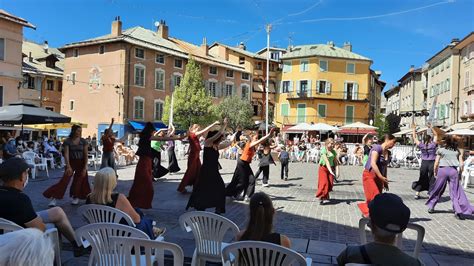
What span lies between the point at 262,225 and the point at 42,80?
45.1 m

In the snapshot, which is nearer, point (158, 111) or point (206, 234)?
point (206, 234)

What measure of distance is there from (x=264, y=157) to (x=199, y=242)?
818cm

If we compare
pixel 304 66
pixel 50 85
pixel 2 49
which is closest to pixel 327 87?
pixel 304 66

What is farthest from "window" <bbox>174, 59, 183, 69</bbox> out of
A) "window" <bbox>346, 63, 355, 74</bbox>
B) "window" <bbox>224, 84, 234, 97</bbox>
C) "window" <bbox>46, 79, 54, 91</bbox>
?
"window" <bbox>346, 63, 355, 74</bbox>

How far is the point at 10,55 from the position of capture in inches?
1206

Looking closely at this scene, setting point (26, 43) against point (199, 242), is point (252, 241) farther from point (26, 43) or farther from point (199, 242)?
point (26, 43)

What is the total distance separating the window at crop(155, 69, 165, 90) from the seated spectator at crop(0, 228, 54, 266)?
143 ft

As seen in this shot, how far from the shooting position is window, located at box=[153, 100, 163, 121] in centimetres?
4435

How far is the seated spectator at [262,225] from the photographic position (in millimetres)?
3334

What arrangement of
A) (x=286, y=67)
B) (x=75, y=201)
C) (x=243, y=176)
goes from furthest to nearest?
(x=286, y=67) < (x=243, y=176) < (x=75, y=201)

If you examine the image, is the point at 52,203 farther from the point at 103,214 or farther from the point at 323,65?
the point at 323,65

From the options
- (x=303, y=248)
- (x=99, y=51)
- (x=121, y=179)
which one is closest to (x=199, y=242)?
(x=303, y=248)

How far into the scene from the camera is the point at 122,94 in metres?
40.5

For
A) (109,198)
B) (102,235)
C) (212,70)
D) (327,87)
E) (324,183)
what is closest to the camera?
(102,235)
